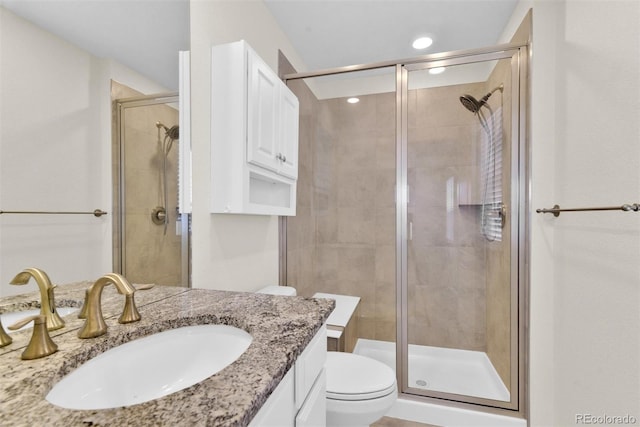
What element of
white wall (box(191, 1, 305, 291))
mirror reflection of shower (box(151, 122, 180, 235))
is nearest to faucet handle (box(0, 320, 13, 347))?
mirror reflection of shower (box(151, 122, 180, 235))

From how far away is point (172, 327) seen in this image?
773 millimetres

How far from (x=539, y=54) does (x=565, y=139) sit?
54cm

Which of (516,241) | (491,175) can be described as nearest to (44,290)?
(516,241)

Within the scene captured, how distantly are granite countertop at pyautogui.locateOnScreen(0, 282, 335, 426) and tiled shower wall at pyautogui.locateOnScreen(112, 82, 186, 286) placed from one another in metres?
0.09

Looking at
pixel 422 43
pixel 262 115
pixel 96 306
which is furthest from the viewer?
pixel 422 43

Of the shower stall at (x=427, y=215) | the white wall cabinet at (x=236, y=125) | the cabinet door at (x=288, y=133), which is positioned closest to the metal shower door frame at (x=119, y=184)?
the white wall cabinet at (x=236, y=125)

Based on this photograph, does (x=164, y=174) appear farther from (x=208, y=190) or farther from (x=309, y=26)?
(x=309, y=26)

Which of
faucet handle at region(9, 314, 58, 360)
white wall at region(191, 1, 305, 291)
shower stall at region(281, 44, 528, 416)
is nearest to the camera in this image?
faucet handle at region(9, 314, 58, 360)

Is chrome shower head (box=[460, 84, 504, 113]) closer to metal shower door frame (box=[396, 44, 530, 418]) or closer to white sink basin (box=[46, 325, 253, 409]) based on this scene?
metal shower door frame (box=[396, 44, 530, 418])

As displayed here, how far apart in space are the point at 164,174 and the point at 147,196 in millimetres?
120

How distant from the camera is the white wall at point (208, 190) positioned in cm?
122

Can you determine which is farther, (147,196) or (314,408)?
(147,196)

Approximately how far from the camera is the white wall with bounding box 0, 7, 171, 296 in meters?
0.60

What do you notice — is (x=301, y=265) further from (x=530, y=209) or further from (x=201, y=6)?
(x=201, y=6)
